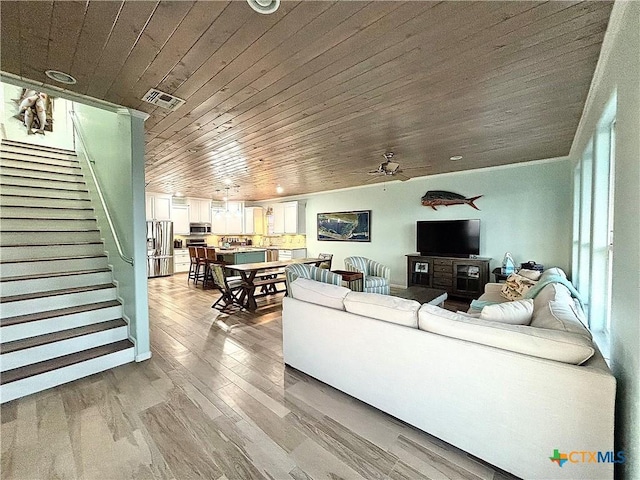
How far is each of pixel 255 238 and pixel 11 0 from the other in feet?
30.0

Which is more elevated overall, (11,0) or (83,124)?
(83,124)

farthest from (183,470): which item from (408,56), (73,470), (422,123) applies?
(422,123)

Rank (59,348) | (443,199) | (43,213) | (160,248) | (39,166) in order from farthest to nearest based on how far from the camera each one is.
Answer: (160,248), (443,199), (39,166), (43,213), (59,348)

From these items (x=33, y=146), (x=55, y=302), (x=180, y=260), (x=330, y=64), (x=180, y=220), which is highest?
(x=33, y=146)

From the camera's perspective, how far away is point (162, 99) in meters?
2.51

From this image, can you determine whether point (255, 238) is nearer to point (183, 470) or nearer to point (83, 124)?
point (83, 124)

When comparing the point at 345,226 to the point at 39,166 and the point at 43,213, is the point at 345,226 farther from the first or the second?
the point at 39,166

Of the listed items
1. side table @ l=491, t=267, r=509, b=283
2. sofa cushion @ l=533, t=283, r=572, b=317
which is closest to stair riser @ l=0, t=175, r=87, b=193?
sofa cushion @ l=533, t=283, r=572, b=317

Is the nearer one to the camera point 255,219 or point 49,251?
point 49,251

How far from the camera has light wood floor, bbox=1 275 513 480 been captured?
5.24 feet

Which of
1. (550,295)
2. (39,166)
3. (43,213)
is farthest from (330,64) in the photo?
(39,166)

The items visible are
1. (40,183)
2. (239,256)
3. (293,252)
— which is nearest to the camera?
(40,183)

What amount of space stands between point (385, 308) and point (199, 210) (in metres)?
8.65

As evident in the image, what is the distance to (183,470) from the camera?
1.59 metres
